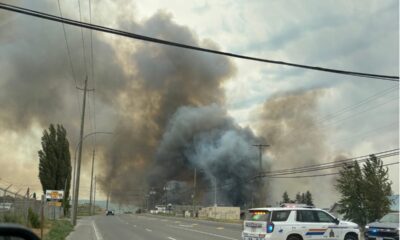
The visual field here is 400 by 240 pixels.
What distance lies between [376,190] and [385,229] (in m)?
19.1

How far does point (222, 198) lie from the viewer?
124250 millimetres

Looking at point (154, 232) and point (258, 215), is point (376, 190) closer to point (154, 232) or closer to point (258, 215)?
point (154, 232)

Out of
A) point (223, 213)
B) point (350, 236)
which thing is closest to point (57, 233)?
point (350, 236)

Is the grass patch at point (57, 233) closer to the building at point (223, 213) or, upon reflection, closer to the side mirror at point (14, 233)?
the side mirror at point (14, 233)

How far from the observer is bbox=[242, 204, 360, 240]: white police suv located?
50.7ft

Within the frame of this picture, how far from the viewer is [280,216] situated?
15742 mm

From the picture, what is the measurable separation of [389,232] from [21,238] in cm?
1818

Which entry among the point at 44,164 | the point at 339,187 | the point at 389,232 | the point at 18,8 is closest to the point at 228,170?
the point at 44,164

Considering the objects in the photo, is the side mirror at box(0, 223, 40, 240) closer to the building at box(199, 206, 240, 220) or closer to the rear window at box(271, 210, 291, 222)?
the rear window at box(271, 210, 291, 222)

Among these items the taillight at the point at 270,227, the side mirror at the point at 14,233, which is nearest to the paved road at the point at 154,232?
the taillight at the point at 270,227

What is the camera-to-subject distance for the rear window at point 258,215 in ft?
51.8

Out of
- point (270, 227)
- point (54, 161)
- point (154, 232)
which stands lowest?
point (154, 232)

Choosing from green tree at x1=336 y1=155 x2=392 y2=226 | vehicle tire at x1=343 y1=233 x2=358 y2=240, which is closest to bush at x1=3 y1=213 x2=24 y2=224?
vehicle tire at x1=343 y1=233 x2=358 y2=240

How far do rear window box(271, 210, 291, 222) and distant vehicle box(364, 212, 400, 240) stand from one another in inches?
203
